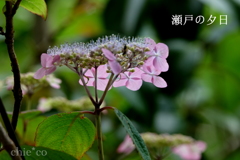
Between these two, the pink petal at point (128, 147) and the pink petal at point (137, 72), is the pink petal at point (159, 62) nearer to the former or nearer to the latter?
the pink petal at point (137, 72)

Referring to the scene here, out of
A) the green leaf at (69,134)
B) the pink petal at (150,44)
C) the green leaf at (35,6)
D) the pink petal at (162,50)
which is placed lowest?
the green leaf at (69,134)

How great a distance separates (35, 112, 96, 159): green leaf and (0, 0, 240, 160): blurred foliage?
0.87 meters

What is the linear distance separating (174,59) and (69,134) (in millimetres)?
1245

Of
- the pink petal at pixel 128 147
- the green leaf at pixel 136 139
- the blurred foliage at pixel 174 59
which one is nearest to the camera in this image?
the green leaf at pixel 136 139

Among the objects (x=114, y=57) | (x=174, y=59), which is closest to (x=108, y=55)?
(x=114, y=57)

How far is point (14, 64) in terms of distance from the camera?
286mm

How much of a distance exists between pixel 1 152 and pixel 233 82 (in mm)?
1440

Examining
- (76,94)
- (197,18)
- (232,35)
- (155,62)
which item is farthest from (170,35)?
(155,62)

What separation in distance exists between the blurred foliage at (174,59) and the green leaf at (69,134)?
0.87 metres

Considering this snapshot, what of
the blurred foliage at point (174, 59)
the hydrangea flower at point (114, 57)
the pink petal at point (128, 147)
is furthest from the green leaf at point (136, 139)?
the blurred foliage at point (174, 59)

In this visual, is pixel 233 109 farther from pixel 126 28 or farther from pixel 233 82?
pixel 126 28

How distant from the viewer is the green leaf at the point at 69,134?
35 cm

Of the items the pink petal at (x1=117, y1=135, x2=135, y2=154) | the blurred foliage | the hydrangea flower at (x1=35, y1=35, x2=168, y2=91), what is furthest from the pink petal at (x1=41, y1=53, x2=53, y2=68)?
the blurred foliage

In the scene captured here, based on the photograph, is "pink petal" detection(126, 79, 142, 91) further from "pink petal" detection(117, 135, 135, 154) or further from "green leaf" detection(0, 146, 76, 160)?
"pink petal" detection(117, 135, 135, 154)
